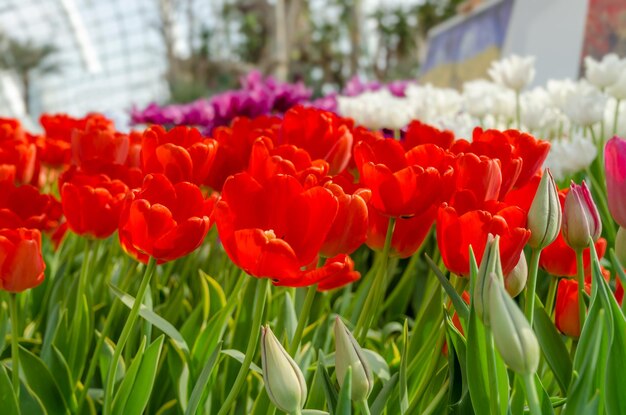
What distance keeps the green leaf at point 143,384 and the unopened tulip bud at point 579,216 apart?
1.26ft

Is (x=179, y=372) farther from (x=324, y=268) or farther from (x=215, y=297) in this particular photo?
(x=324, y=268)

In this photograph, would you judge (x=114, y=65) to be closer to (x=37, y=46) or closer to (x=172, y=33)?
(x=37, y=46)

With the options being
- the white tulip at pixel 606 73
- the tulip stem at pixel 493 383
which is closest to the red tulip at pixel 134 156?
the tulip stem at pixel 493 383

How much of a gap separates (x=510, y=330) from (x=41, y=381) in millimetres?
549

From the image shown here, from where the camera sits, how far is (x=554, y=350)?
706 mm

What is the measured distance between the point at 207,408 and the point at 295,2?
10573 mm

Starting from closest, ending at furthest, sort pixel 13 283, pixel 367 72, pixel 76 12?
pixel 13 283 → pixel 367 72 → pixel 76 12

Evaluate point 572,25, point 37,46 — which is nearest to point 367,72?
point 37,46

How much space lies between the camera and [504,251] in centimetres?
58

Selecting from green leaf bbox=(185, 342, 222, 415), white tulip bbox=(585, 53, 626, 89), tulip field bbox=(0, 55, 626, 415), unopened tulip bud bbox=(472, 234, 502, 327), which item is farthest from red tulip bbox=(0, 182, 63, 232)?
white tulip bbox=(585, 53, 626, 89)

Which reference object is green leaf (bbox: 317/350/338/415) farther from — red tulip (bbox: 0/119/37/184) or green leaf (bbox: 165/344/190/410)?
red tulip (bbox: 0/119/37/184)

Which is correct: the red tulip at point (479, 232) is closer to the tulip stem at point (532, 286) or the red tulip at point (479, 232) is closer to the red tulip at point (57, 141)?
the tulip stem at point (532, 286)

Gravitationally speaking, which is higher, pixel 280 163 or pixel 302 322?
pixel 280 163

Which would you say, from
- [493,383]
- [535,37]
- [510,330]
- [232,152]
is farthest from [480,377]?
[535,37]
